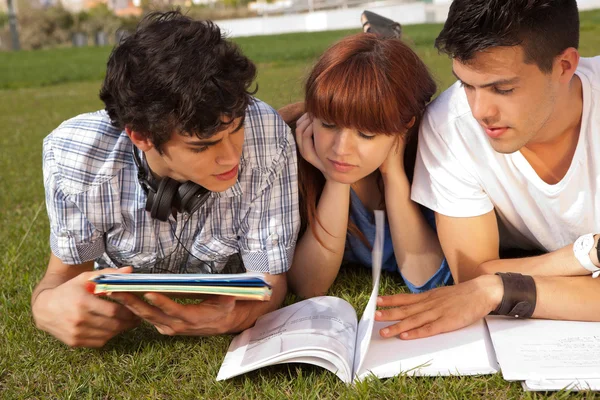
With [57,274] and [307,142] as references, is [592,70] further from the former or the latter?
[57,274]

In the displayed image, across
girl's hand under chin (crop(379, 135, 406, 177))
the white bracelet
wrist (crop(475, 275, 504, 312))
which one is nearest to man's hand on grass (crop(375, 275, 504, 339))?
wrist (crop(475, 275, 504, 312))

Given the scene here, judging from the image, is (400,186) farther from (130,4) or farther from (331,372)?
(130,4)

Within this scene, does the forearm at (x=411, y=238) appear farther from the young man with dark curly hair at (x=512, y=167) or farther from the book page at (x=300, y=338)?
the book page at (x=300, y=338)

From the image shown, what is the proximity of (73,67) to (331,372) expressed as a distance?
70.6 feet

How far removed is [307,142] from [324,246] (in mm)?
484

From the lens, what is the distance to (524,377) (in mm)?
2154

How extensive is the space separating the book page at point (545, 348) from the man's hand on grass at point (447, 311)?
0.29 ft

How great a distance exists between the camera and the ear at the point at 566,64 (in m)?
2.61

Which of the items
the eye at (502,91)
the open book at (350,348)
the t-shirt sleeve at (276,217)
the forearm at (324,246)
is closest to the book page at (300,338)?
the open book at (350,348)

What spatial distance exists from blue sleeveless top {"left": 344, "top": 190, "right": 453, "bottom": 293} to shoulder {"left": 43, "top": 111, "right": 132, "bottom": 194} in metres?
1.11

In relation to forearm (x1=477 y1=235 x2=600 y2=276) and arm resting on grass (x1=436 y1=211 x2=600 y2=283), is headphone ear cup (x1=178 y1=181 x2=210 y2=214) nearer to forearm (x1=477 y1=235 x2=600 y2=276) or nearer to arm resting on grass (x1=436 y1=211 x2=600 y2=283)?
arm resting on grass (x1=436 y1=211 x2=600 y2=283)

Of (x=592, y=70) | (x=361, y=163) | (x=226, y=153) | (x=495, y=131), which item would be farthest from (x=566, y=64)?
(x=226, y=153)

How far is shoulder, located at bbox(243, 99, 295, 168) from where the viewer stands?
2.83 metres

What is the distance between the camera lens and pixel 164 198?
2.62 m
